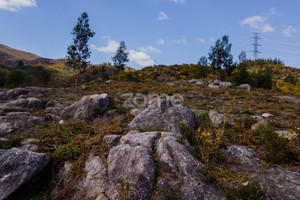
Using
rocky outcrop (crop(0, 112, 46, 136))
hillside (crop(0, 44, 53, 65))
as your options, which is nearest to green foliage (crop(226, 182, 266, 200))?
rocky outcrop (crop(0, 112, 46, 136))

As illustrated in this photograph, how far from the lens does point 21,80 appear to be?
43125 mm

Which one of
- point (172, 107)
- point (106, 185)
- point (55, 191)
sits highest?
point (172, 107)

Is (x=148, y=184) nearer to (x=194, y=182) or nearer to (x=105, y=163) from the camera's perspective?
(x=194, y=182)

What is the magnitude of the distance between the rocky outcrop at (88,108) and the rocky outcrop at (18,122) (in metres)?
1.19

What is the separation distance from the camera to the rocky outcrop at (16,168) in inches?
115

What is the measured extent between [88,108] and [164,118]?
4.01 metres

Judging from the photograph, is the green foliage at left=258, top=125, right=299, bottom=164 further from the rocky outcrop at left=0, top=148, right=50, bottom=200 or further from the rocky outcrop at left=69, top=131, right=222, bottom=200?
the rocky outcrop at left=0, top=148, right=50, bottom=200

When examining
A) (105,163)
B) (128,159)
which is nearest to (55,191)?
(105,163)

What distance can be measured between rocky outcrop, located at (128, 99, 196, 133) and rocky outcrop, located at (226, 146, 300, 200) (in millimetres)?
1615

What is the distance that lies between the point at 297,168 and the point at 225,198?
1946 mm

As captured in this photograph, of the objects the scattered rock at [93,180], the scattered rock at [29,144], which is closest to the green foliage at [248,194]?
the scattered rock at [93,180]

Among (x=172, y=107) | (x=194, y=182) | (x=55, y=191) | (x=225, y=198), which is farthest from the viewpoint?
(x=172, y=107)

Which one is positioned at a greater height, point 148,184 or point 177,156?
point 177,156

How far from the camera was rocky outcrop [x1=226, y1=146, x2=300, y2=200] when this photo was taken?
2678 mm
